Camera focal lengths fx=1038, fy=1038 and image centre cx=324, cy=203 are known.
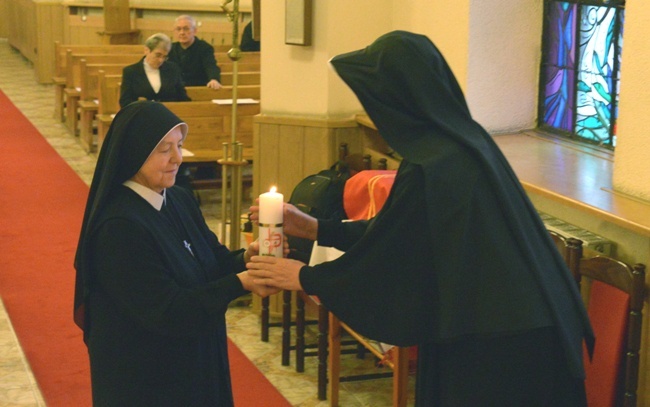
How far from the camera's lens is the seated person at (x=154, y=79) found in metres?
9.34

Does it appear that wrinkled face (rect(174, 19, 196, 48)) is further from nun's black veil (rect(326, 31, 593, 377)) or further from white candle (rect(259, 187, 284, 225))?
nun's black veil (rect(326, 31, 593, 377))

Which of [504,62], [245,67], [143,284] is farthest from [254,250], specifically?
[245,67]

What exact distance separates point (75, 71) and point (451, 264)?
9.99m

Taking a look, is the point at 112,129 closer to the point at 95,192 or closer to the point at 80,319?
the point at 95,192

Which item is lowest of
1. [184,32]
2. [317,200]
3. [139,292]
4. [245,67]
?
[317,200]

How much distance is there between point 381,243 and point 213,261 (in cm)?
81

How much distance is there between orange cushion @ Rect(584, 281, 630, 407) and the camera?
4176 mm

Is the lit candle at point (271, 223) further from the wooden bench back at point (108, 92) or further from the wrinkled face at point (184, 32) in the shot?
the wrinkled face at point (184, 32)

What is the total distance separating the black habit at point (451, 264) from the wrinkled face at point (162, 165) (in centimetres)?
59

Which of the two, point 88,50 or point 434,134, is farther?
point 88,50

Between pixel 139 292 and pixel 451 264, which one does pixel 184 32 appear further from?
pixel 451 264

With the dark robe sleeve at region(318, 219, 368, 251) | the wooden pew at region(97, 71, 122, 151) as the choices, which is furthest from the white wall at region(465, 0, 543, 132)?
the wooden pew at region(97, 71, 122, 151)

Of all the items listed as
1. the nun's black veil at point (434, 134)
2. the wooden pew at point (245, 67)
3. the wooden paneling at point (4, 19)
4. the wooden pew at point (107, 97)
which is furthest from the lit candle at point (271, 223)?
the wooden paneling at point (4, 19)

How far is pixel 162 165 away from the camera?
10.7ft
